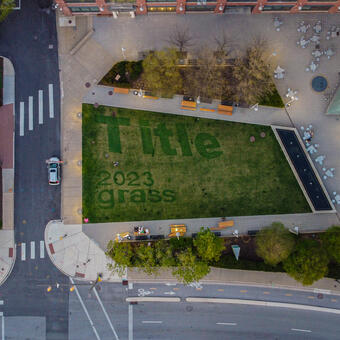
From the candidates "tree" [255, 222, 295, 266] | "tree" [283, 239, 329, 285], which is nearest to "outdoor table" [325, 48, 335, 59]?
"tree" [255, 222, 295, 266]

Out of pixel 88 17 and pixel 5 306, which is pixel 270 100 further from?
pixel 5 306

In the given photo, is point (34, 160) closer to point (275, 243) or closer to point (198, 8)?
point (198, 8)

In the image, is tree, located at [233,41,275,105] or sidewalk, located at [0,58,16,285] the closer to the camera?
tree, located at [233,41,275,105]

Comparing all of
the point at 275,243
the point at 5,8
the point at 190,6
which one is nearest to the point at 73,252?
the point at 275,243

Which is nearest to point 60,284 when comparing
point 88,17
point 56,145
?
point 56,145

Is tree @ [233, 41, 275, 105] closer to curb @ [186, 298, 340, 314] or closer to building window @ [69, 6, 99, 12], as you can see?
building window @ [69, 6, 99, 12]

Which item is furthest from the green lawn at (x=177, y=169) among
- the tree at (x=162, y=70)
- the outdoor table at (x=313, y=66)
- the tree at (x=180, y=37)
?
the outdoor table at (x=313, y=66)
